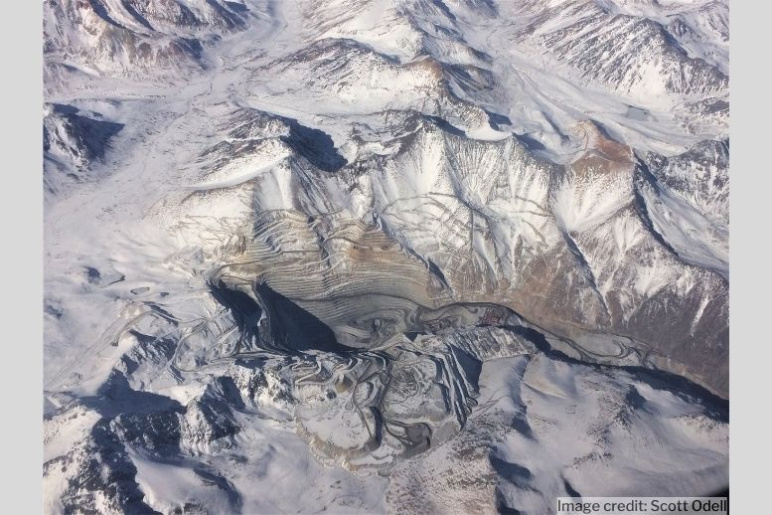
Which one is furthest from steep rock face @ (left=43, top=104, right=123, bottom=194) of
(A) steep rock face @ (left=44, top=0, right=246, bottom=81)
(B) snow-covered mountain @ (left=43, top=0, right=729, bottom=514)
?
(A) steep rock face @ (left=44, top=0, right=246, bottom=81)

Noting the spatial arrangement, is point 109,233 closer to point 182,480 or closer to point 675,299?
point 182,480

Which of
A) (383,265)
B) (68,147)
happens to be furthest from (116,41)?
(383,265)

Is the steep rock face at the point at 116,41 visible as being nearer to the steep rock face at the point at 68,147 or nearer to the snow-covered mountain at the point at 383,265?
the snow-covered mountain at the point at 383,265

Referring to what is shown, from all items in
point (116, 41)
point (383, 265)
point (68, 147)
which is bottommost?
point (383, 265)

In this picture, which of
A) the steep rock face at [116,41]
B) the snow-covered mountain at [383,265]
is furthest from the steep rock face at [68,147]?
the steep rock face at [116,41]

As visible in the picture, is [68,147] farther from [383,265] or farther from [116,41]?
[383,265]

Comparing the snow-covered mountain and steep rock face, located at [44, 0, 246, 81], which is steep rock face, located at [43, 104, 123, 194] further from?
steep rock face, located at [44, 0, 246, 81]

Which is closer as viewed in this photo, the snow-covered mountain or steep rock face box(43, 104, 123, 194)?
the snow-covered mountain

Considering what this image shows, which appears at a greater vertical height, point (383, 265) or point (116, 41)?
point (116, 41)

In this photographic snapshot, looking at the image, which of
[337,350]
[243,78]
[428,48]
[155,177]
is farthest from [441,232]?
[243,78]
